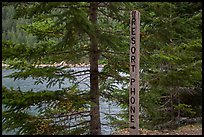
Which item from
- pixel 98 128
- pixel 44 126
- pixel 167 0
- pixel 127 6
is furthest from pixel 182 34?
pixel 44 126

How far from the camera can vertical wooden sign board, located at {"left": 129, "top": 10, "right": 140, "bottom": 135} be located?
431 cm

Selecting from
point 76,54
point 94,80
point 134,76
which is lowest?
point 134,76

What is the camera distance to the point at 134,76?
4.31 meters

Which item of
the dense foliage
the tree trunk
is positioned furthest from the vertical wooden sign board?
the tree trunk

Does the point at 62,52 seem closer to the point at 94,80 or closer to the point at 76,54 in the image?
the point at 76,54

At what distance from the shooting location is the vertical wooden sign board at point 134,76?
4.31 m

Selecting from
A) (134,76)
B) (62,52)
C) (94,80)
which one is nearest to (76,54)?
(62,52)

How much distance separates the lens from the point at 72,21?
568cm

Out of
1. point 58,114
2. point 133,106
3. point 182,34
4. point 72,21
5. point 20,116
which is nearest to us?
point 133,106

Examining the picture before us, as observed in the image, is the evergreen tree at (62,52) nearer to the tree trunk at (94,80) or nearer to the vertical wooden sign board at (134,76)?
the tree trunk at (94,80)

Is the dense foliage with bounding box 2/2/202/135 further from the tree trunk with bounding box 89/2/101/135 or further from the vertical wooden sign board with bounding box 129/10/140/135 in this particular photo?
the vertical wooden sign board with bounding box 129/10/140/135

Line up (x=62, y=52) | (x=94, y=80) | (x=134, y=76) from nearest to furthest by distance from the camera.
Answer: (x=134, y=76), (x=62, y=52), (x=94, y=80)

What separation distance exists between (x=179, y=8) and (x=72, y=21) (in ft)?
15.3

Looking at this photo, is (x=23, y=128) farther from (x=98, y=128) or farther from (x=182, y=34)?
(x=182, y=34)
